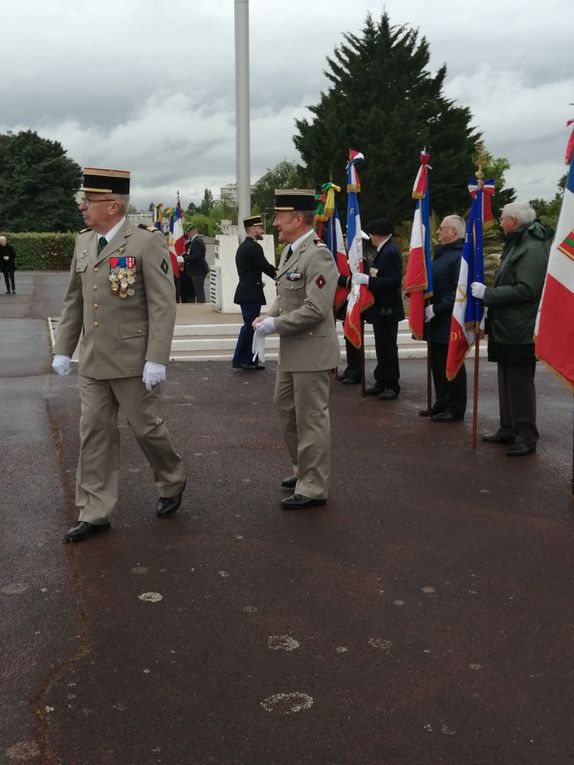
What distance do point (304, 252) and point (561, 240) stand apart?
1648 mm

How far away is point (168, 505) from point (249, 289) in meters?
6.18

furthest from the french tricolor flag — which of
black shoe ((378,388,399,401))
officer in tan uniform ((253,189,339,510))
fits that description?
black shoe ((378,388,399,401))

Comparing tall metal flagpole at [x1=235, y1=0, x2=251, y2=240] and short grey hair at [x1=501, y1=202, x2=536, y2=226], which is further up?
tall metal flagpole at [x1=235, y1=0, x2=251, y2=240]

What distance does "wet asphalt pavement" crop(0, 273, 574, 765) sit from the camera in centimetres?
302

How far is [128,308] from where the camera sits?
492 cm

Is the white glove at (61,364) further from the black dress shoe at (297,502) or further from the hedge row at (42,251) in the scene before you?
the hedge row at (42,251)

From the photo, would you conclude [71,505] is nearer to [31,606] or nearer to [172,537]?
[172,537]

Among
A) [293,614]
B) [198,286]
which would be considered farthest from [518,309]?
[198,286]

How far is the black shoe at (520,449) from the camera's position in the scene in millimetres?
6902

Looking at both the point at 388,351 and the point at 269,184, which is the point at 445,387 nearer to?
the point at 388,351

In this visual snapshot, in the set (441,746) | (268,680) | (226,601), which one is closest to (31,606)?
(226,601)

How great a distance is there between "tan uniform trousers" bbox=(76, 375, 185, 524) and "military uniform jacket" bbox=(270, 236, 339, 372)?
3.03ft

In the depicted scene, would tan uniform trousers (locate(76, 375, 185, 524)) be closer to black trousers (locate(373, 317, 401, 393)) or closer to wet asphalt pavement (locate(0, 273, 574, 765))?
wet asphalt pavement (locate(0, 273, 574, 765))

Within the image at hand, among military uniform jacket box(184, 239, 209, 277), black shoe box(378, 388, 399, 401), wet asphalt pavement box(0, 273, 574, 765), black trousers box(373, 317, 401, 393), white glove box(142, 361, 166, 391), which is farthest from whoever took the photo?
military uniform jacket box(184, 239, 209, 277)
